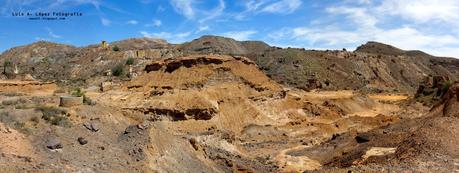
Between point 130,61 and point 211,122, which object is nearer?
point 211,122

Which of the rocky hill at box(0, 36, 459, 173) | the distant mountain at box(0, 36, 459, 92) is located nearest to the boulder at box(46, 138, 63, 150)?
the rocky hill at box(0, 36, 459, 173)

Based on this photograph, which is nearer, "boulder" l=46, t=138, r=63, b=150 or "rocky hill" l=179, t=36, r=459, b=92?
"boulder" l=46, t=138, r=63, b=150

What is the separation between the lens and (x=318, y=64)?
233ft

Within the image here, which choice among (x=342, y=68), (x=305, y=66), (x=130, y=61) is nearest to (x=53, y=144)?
(x=130, y=61)

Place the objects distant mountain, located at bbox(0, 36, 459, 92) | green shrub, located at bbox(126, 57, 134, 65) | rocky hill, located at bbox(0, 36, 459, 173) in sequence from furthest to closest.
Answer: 1. distant mountain, located at bbox(0, 36, 459, 92)
2. green shrub, located at bbox(126, 57, 134, 65)
3. rocky hill, located at bbox(0, 36, 459, 173)

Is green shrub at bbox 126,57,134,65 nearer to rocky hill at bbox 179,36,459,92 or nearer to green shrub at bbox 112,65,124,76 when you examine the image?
green shrub at bbox 112,65,124,76

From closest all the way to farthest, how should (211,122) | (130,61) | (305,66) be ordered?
(211,122), (130,61), (305,66)

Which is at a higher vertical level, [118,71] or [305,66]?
[305,66]

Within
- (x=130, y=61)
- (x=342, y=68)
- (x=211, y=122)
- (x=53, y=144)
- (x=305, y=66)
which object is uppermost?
(x=130, y=61)

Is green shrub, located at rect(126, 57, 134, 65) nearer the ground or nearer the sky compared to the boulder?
nearer the sky

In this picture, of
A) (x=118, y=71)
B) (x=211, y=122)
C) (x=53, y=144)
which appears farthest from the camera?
(x=118, y=71)

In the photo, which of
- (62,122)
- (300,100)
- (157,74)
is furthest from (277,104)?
(62,122)

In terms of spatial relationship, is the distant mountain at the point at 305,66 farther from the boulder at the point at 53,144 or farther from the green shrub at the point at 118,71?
the boulder at the point at 53,144

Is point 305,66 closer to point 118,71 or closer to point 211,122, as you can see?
point 118,71
